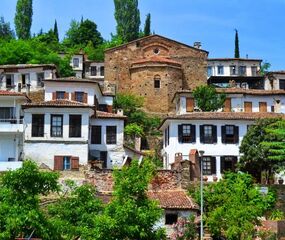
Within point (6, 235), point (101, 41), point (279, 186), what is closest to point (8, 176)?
point (6, 235)

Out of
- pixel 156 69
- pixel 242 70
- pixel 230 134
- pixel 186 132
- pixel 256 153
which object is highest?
pixel 242 70

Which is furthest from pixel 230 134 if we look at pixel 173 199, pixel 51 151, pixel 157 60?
pixel 157 60

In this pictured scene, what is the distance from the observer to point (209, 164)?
54.0 meters

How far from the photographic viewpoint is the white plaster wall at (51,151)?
50688 millimetres

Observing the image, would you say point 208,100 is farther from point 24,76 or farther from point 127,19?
point 127,19

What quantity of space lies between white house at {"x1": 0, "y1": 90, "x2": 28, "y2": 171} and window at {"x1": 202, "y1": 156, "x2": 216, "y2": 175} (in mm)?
15012

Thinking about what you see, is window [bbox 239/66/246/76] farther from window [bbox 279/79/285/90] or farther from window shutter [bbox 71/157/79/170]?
window shutter [bbox 71/157/79/170]

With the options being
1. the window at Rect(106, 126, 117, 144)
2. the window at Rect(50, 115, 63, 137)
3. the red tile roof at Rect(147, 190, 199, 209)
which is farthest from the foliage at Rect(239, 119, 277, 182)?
the window at Rect(50, 115, 63, 137)

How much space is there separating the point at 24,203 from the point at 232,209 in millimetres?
12992

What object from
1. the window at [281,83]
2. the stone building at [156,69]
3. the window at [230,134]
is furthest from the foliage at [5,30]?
the window at [230,134]

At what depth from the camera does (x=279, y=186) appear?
148 feet

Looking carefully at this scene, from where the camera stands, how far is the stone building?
80.4 metres

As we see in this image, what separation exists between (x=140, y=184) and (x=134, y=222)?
213 cm

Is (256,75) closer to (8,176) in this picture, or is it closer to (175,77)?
(175,77)
